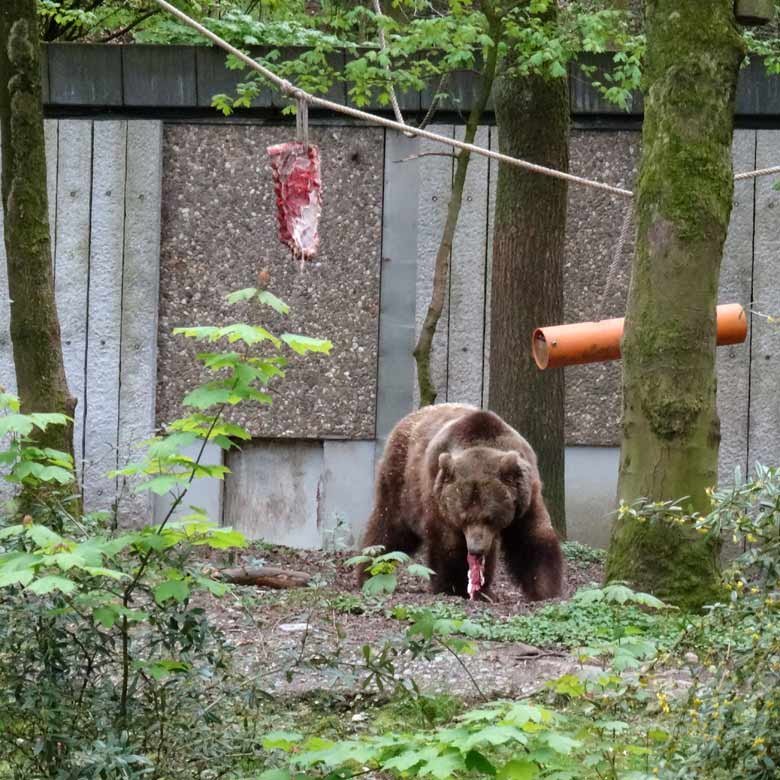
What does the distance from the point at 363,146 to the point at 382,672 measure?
6.88 m

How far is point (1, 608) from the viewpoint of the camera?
404 cm

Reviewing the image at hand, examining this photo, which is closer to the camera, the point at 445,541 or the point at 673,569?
the point at 673,569

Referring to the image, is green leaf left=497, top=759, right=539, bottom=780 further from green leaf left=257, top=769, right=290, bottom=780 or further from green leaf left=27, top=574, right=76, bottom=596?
green leaf left=27, top=574, right=76, bottom=596

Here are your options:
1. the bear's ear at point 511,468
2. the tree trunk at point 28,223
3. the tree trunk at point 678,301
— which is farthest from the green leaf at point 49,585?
the bear's ear at point 511,468

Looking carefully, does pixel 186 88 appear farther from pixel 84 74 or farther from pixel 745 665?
pixel 745 665

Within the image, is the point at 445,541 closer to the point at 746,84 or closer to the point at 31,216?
the point at 31,216

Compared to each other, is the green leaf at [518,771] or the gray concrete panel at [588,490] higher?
the green leaf at [518,771]

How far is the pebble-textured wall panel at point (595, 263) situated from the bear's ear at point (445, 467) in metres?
2.49

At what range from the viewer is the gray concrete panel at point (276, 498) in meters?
10.6

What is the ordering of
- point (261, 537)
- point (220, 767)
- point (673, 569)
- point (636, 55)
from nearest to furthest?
1. point (220, 767)
2. point (673, 569)
3. point (636, 55)
4. point (261, 537)

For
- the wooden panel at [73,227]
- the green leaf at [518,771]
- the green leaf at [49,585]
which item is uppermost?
the wooden panel at [73,227]

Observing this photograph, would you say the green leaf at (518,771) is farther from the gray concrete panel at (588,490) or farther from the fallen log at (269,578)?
the gray concrete panel at (588,490)

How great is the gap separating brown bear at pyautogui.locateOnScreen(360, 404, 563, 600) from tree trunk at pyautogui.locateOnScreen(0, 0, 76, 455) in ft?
7.40

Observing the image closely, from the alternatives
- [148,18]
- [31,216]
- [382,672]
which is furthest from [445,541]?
[148,18]
